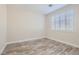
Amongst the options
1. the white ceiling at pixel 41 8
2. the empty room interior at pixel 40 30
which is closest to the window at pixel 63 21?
the empty room interior at pixel 40 30

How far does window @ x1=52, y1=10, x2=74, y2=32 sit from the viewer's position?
1586 mm

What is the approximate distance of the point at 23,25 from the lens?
1566mm

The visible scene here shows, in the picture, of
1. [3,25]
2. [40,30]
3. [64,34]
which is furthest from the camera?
[64,34]

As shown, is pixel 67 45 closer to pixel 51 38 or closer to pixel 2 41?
pixel 51 38

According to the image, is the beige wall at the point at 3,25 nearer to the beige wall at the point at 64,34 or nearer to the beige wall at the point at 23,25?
the beige wall at the point at 23,25

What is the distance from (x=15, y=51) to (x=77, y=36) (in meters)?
1.03

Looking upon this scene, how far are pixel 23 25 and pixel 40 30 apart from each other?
0.29 meters

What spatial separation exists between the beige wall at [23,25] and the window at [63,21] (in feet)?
0.72

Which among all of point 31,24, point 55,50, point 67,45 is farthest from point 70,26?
point 31,24

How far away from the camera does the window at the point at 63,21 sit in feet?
5.20

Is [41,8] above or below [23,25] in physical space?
above

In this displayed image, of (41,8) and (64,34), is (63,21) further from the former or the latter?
(41,8)

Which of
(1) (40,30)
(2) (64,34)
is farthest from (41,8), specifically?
(2) (64,34)

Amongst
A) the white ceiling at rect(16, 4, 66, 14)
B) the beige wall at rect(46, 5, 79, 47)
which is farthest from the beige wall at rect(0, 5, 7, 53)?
the beige wall at rect(46, 5, 79, 47)
